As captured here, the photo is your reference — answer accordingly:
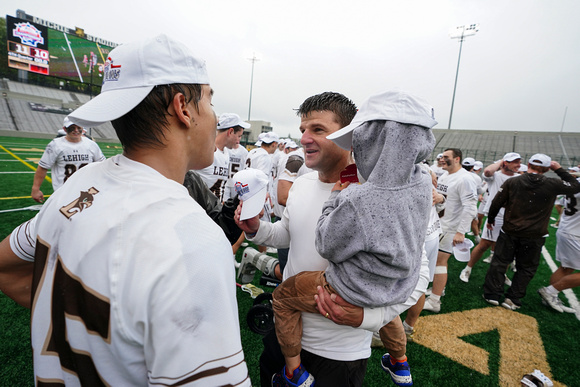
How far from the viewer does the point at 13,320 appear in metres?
3.10

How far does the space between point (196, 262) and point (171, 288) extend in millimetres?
79

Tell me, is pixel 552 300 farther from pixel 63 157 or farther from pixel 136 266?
pixel 63 157

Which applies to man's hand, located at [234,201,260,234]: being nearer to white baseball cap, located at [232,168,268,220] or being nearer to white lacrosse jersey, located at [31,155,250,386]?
white baseball cap, located at [232,168,268,220]

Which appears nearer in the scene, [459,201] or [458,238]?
[458,238]

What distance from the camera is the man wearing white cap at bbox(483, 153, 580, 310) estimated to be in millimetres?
4309

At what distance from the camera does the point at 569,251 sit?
466 cm

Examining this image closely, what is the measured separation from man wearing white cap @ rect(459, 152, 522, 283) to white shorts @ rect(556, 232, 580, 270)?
0.97 m

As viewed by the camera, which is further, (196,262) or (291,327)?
(291,327)

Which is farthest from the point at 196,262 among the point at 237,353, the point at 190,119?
the point at 190,119

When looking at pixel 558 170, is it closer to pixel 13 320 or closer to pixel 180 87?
pixel 180 87

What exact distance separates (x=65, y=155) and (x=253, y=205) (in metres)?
5.40

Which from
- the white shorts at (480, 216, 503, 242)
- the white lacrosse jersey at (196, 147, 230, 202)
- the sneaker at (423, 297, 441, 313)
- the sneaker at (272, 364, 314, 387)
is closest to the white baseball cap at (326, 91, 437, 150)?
the sneaker at (272, 364, 314, 387)

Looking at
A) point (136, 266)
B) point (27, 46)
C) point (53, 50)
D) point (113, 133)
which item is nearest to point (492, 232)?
point (136, 266)

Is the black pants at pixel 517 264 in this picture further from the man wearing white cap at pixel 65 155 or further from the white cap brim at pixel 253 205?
the man wearing white cap at pixel 65 155
